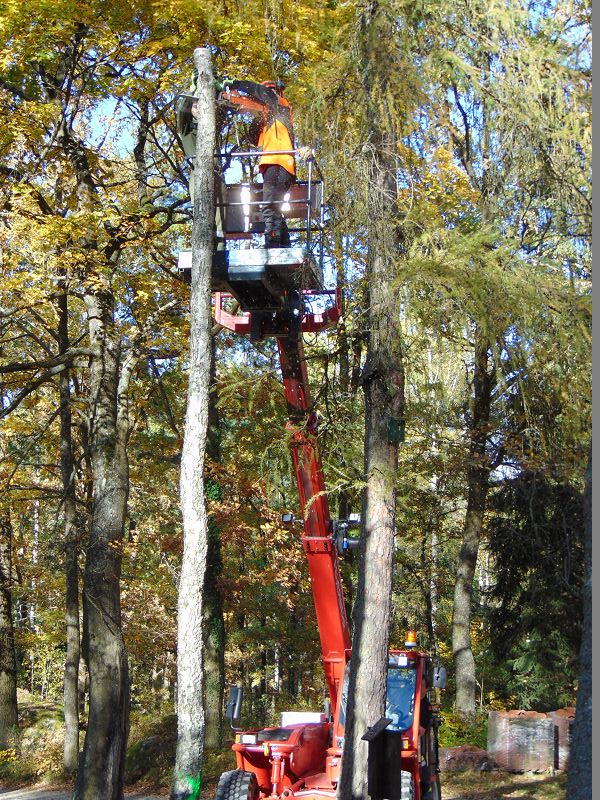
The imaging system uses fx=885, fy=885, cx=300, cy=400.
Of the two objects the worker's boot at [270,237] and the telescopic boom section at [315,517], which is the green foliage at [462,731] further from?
the worker's boot at [270,237]

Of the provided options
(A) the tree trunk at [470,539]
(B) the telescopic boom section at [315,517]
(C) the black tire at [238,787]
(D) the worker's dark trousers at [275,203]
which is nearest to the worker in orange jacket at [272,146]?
(D) the worker's dark trousers at [275,203]

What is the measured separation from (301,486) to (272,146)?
3.88 m

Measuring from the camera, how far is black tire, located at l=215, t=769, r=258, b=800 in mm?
9523

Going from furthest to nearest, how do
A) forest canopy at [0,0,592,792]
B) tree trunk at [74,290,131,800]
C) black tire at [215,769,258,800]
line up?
tree trunk at [74,290,131,800]
black tire at [215,769,258,800]
forest canopy at [0,0,592,792]

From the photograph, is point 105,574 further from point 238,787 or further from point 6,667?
point 6,667

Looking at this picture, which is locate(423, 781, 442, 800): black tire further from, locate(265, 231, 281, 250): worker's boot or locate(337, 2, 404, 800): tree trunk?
locate(265, 231, 281, 250): worker's boot

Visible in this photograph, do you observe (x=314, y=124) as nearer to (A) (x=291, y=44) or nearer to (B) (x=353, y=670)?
(A) (x=291, y=44)

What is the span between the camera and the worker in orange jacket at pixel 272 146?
9.20 meters

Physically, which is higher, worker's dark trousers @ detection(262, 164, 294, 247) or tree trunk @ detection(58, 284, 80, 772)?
worker's dark trousers @ detection(262, 164, 294, 247)

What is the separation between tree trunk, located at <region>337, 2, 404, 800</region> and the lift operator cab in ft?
1.45

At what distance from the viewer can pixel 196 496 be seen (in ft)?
28.3

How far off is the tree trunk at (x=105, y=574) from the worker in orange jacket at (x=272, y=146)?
192 inches

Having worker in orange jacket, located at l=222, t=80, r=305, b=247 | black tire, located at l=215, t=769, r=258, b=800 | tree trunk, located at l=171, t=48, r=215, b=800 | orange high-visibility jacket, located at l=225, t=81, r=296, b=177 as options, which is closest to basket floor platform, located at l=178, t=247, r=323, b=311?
tree trunk, located at l=171, t=48, r=215, b=800

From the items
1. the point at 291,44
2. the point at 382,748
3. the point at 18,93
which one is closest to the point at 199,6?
the point at 291,44
